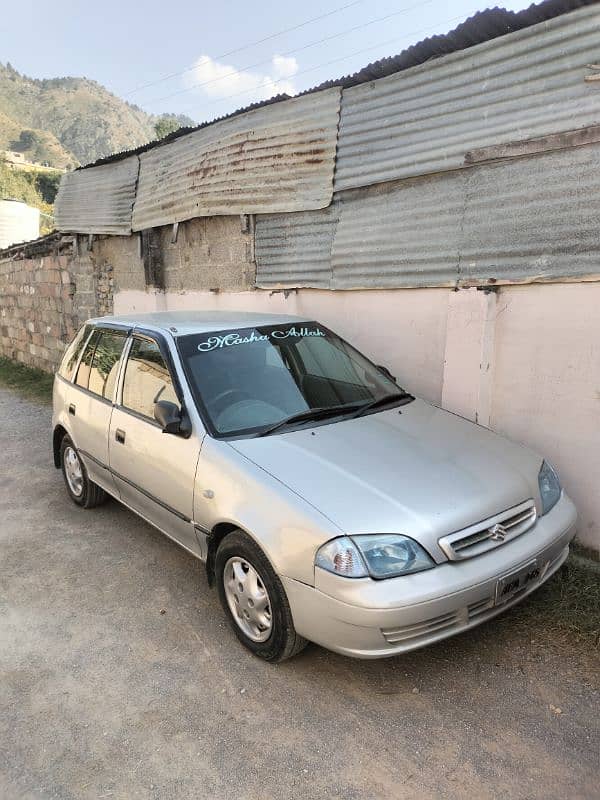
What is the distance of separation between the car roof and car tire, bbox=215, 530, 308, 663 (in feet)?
5.02

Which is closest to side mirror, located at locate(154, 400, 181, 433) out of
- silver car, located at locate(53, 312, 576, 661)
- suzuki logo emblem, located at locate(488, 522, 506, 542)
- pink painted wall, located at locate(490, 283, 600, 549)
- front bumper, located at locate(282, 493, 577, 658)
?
silver car, located at locate(53, 312, 576, 661)

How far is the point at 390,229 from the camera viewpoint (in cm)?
493

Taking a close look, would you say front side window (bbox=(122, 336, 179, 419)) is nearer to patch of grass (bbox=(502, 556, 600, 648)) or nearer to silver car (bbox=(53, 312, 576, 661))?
silver car (bbox=(53, 312, 576, 661))

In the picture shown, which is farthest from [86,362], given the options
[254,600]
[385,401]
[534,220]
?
[534,220]

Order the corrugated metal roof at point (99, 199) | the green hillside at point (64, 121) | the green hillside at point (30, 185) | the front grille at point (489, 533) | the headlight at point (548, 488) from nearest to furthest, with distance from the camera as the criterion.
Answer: the front grille at point (489, 533), the headlight at point (548, 488), the corrugated metal roof at point (99, 199), the green hillside at point (30, 185), the green hillside at point (64, 121)

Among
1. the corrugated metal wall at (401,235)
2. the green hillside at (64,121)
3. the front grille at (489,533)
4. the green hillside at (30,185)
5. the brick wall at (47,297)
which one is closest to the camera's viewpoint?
the front grille at (489,533)

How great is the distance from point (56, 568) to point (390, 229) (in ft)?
12.4

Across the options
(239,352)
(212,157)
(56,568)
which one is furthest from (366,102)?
(56,568)

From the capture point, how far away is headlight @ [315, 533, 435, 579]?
2.39m

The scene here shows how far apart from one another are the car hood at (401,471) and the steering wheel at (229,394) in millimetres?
385

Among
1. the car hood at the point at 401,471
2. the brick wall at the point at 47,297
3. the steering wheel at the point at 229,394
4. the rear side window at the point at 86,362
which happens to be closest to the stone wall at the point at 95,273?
the brick wall at the point at 47,297

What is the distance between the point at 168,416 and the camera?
3174 millimetres

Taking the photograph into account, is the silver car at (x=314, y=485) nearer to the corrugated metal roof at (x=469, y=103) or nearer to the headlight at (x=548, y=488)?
the headlight at (x=548, y=488)

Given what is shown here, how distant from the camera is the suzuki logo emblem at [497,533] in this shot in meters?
2.62
